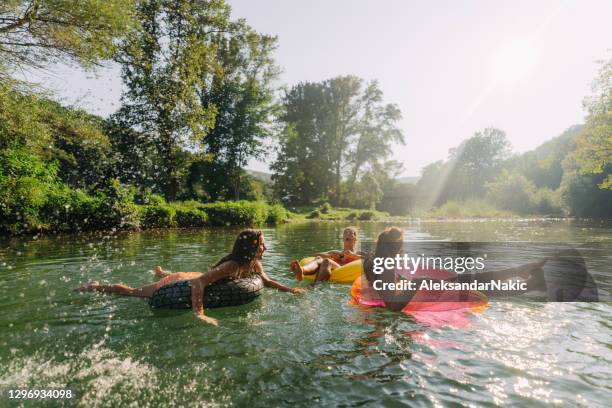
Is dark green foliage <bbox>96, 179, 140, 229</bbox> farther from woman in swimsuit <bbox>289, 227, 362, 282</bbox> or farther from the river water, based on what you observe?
woman in swimsuit <bbox>289, 227, 362, 282</bbox>

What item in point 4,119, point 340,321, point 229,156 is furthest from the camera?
point 229,156

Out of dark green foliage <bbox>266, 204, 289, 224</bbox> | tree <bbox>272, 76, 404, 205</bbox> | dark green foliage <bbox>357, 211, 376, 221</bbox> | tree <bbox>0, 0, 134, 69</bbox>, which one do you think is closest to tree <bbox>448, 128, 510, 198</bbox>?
tree <bbox>272, 76, 404, 205</bbox>

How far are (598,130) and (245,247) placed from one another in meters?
30.7

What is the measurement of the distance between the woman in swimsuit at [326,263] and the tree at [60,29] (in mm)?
11837

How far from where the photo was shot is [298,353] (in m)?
4.11

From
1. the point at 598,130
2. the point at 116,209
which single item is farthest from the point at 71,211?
the point at 598,130

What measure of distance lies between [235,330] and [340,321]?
1.45m

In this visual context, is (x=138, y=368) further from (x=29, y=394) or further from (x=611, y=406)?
(x=611, y=406)

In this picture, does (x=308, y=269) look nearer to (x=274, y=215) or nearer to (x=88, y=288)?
(x=88, y=288)

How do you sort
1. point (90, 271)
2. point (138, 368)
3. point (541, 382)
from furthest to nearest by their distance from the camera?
1. point (90, 271)
2. point (138, 368)
3. point (541, 382)

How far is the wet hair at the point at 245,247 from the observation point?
5738mm

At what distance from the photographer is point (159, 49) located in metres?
24.8

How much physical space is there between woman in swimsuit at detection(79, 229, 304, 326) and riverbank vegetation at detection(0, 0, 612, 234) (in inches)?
392

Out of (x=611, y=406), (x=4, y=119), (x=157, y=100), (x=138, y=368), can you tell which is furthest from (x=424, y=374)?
(x=157, y=100)
